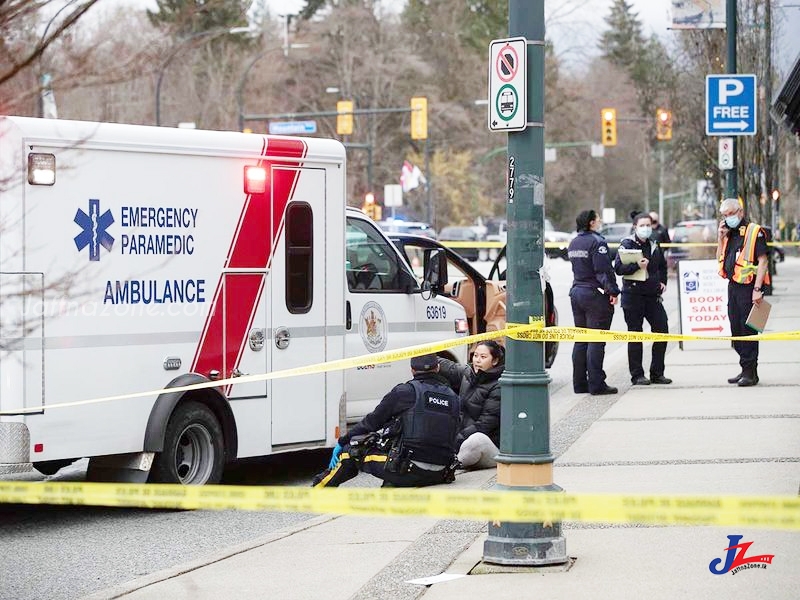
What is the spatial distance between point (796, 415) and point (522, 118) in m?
6.19

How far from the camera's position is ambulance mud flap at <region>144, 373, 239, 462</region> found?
918 centimetres

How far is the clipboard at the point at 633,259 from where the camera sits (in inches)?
569

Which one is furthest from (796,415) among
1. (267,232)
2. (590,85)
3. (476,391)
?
(590,85)

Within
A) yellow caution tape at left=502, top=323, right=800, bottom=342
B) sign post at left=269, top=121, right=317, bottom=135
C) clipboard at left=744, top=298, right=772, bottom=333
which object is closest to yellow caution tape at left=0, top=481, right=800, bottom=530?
yellow caution tape at left=502, top=323, right=800, bottom=342

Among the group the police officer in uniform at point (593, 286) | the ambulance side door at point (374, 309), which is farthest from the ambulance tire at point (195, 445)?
the police officer in uniform at point (593, 286)

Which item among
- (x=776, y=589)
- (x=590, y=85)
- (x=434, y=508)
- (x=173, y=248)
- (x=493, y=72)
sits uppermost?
(x=590, y=85)

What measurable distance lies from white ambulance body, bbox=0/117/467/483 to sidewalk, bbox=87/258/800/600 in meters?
1.27

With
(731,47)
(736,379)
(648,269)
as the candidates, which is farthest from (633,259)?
(731,47)

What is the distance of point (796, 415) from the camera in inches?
471

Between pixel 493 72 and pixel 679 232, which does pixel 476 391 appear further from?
pixel 679 232

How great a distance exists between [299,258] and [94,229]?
1.83 meters

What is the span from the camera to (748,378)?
1424 centimetres

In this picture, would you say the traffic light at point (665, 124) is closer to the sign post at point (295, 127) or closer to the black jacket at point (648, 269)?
the sign post at point (295, 127)

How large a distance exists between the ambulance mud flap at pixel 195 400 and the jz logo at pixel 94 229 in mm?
1019
